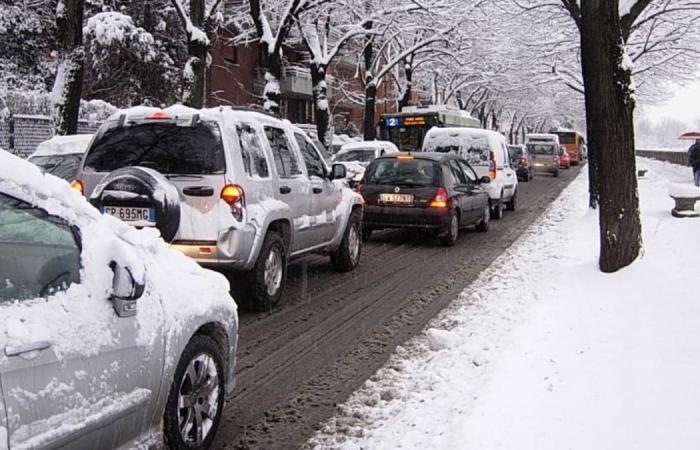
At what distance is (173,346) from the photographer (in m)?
3.53

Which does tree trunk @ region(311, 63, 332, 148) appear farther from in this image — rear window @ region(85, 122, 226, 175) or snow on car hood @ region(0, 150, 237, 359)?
snow on car hood @ region(0, 150, 237, 359)

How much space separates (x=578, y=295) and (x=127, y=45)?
780 inches

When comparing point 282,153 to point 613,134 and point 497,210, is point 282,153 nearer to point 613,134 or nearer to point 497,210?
point 613,134

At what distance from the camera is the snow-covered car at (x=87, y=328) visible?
2598 millimetres

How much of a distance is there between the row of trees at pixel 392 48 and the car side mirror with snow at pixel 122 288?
6.98 m

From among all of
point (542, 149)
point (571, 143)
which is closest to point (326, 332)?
point (542, 149)

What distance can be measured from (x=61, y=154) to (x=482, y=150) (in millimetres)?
10446

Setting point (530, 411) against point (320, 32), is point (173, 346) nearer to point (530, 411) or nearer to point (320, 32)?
point (530, 411)

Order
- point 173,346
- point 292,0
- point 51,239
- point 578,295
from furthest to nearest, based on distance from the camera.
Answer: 1. point 292,0
2. point 578,295
3. point 173,346
4. point 51,239

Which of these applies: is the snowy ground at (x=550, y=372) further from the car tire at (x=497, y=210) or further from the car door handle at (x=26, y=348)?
the car tire at (x=497, y=210)

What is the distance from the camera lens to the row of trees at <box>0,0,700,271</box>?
873 centimetres

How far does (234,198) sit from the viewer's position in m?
6.70

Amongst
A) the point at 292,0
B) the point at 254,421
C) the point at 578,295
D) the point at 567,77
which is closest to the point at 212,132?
the point at 254,421

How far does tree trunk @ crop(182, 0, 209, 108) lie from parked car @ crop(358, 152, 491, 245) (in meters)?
5.92
